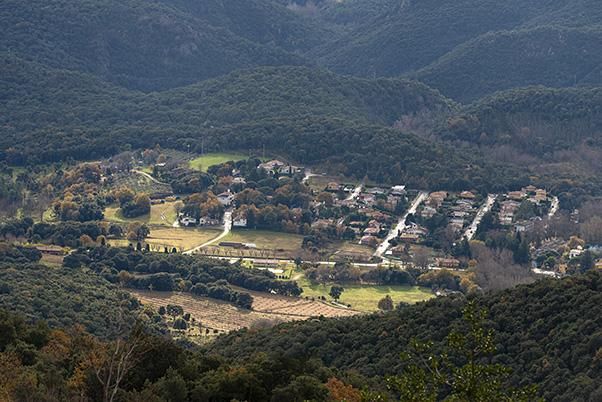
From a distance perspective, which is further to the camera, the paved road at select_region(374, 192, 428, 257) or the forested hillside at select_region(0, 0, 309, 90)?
the forested hillside at select_region(0, 0, 309, 90)

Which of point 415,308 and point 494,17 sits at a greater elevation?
point 494,17

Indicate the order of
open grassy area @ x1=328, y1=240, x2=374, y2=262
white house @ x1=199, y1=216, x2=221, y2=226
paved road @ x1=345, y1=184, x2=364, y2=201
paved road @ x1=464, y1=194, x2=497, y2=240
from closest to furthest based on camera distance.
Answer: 1. open grassy area @ x1=328, y1=240, x2=374, y2=262
2. paved road @ x1=464, y1=194, x2=497, y2=240
3. white house @ x1=199, y1=216, x2=221, y2=226
4. paved road @ x1=345, y1=184, x2=364, y2=201

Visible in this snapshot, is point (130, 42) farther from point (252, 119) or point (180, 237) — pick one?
point (180, 237)

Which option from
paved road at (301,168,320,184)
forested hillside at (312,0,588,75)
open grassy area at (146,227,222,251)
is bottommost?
open grassy area at (146,227,222,251)

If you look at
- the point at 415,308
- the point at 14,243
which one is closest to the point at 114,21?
the point at 14,243

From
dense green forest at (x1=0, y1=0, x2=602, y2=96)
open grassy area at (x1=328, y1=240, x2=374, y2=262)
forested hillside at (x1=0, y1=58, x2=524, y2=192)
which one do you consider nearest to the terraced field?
open grassy area at (x1=328, y1=240, x2=374, y2=262)

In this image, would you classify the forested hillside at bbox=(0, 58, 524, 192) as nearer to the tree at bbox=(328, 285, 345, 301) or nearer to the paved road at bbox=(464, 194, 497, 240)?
the paved road at bbox=(464, 194, 497, 240)

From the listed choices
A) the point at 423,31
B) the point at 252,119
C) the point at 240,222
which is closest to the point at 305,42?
the point at 423,31

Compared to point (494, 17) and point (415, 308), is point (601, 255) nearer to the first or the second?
point (415, 308)
